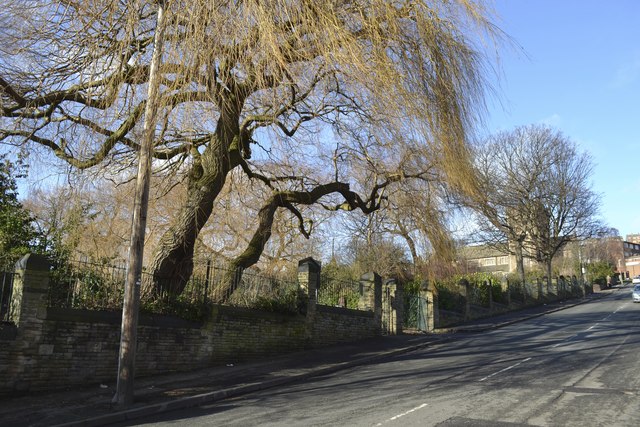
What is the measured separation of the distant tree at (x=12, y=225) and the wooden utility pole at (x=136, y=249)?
4.65m

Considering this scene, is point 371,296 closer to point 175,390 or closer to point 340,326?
point 340,326

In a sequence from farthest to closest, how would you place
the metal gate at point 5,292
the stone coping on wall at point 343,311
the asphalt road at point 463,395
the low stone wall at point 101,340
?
the stone coping on wall at point 343,311, the metal gate at point 5,292, the low stone wall at point 101,340, the asphalt road at point 463,395

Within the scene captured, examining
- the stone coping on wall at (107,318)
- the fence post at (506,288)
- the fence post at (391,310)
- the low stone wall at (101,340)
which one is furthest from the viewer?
the fence post at (506,288)

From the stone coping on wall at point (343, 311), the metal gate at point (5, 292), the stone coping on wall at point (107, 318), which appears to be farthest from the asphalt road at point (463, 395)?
the metal gate at point (5, 292)

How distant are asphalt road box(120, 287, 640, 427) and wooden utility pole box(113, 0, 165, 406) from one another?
2.98 feet

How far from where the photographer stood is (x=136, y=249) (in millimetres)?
8539

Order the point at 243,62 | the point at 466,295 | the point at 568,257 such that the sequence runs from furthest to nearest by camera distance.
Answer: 1. the point at 568,257
2. the point at 466,295
3. the point at 243,62

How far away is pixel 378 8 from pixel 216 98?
2.98m

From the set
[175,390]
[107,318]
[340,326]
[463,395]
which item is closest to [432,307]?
[340,326]

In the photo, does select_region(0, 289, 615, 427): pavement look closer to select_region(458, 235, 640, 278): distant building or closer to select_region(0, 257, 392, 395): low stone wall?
select_region(0, 257, 392, 395): low stone wall

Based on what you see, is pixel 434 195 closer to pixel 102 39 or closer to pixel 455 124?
pixel 455 124

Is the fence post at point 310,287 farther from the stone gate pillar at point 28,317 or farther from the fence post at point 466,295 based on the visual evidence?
the fence post at point 466,295

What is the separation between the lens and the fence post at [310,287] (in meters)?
15.3

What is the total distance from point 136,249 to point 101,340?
2.48 meters
